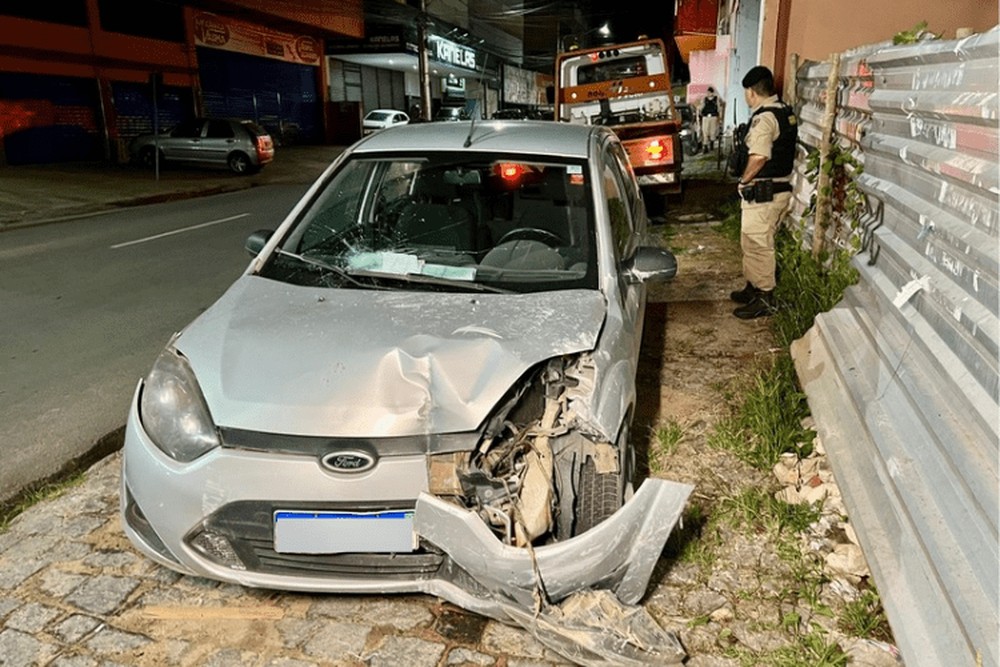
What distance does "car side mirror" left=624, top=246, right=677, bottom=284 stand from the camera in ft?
11.0

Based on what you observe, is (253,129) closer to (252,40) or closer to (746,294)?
(252,40)

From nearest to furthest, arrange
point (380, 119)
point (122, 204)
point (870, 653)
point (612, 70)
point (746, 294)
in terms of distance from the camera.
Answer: point (870, 653), point (746, 294), point (612, 70), point (122, 204), point (380, 119)

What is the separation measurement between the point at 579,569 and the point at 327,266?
5.97 feet

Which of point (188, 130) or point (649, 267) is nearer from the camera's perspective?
point (649, 267)

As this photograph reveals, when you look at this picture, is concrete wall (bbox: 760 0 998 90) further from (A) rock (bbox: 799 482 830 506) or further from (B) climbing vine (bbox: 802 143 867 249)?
(A) rock (bbox: 799 482 830 506)

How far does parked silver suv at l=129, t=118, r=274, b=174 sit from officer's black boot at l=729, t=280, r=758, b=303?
53.1 feet

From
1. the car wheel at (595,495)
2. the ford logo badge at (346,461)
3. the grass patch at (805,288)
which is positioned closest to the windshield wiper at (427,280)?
the car wheel at (595,495)

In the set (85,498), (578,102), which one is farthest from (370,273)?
(578,102)

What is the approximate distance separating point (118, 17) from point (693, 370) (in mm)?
23134

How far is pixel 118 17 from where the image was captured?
21531 millimetres

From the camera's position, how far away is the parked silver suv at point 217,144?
19250 mm

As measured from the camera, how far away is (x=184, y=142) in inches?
768

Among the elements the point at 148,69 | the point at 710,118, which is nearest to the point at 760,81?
the point at 710,118

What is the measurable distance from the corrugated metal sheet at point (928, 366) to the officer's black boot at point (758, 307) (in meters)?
1.90
